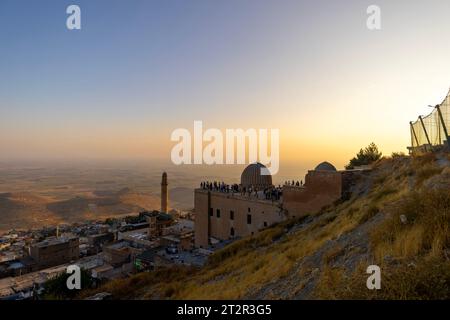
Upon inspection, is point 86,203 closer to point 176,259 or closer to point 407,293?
point 176,259

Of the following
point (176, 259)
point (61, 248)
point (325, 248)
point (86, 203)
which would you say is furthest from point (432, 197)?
point (86, 203)

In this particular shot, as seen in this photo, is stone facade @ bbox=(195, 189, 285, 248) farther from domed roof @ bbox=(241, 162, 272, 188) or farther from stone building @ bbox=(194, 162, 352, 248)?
domed roof @ bbox=(241, 162, 272, 188)

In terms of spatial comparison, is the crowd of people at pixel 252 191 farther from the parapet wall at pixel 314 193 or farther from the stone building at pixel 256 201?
the parapet wall at pixel 314 193

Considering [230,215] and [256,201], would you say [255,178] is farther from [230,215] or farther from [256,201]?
[256,201]

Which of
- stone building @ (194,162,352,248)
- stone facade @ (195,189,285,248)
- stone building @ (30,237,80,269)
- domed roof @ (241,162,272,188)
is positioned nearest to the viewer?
stone building @ (194,162,352,248)

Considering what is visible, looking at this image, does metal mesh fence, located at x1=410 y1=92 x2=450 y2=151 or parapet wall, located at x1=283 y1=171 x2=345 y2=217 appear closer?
metal mesh fence, located at x1=410 y1=92 x2=450 y2=151

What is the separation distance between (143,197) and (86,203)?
2225 centimetres

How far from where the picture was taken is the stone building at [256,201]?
54.6 feet

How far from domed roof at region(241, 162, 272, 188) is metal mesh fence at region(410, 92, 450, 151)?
13.0m

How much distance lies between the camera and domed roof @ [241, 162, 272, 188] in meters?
27.3

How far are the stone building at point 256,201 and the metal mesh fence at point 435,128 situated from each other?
3.84 metres

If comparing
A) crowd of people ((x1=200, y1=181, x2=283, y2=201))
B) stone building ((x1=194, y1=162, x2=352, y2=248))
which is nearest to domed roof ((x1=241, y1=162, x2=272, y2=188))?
stone building ((x1=194, y1=162, x2=352, y2=248))

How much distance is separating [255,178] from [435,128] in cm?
1597
